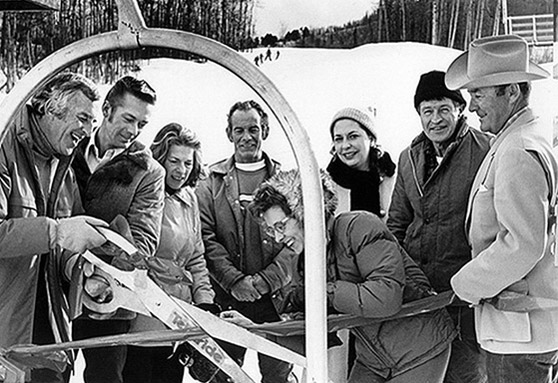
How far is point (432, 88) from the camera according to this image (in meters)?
1.95

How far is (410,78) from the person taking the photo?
1.95m

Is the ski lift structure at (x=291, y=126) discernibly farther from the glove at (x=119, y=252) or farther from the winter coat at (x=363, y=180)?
the glove at (x=119, y=252)

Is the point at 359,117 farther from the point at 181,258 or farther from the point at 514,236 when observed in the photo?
the point at 181,258

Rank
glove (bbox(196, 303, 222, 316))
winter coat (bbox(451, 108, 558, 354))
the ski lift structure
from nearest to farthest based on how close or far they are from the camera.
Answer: winter coat (bbox(451, 108, 558, 354)), the ski lift structure, glove (bbox(196, 303, 222, 316))

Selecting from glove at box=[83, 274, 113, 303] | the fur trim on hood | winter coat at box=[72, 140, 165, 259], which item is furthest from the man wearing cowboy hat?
glove at box=[83, 274, 113, 303]

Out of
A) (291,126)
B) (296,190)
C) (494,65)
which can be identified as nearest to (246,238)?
(296,190)

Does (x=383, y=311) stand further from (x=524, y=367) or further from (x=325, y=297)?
(x=524, y=367)

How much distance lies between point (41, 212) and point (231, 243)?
1.47ft

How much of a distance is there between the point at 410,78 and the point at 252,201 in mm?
419

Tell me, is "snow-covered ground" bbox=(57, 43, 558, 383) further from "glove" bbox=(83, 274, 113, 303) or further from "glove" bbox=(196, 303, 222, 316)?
"glove" bbox=(83, 274, 113, 303)

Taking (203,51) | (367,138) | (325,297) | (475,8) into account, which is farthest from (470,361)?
(203,51)

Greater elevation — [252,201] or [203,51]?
[203,51]

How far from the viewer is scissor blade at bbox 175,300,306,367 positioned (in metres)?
2.01

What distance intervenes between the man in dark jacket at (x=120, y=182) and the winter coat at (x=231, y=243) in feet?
0.40
